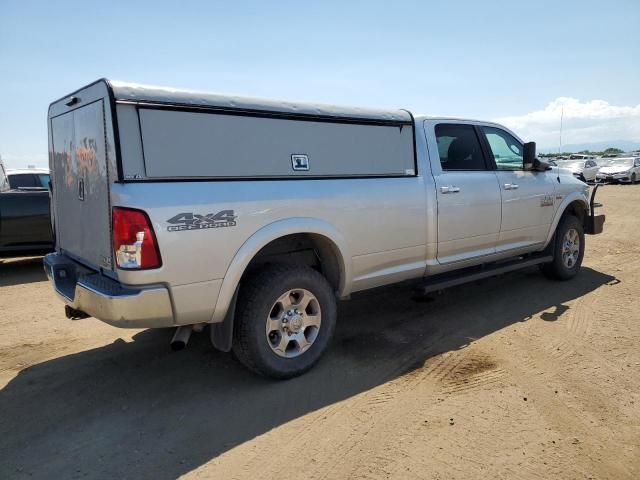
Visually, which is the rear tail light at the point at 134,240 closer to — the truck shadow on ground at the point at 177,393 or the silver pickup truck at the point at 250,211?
the silver pickup truck at the point at 250,211

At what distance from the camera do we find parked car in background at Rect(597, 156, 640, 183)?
1032 inches

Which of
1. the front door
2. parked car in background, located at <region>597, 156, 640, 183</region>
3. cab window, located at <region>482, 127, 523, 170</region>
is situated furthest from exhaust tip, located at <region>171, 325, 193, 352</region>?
parked car in background, located at <region>597, 156, 640, 183</region>

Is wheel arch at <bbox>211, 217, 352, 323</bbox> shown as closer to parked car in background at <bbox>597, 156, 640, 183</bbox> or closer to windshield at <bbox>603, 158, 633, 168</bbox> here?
parked car in background at <bbox>597, 156, 640, 183</bbox>

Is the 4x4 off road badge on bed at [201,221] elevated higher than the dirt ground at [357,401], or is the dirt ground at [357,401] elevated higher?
the 4x4 off road badge on bed at [201,221]

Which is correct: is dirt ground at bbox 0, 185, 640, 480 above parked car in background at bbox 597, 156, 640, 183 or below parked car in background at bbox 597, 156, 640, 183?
below

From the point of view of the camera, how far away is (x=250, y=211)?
10.9 feet

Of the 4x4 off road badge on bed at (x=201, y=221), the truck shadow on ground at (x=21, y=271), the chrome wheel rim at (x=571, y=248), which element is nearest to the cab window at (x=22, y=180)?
the truck shadow on ground at (x=21, y=271)

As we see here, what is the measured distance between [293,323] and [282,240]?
25.9 inches

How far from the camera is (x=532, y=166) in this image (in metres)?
5.70

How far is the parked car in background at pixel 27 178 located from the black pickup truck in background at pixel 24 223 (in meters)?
2.32

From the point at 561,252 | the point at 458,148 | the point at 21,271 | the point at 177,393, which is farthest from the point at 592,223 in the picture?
the point at 21,271

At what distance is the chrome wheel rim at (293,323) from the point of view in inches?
144

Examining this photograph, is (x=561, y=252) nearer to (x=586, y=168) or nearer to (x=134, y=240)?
(x=134, y=240)

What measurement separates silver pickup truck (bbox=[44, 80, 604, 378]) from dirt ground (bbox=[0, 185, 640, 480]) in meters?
0.49
